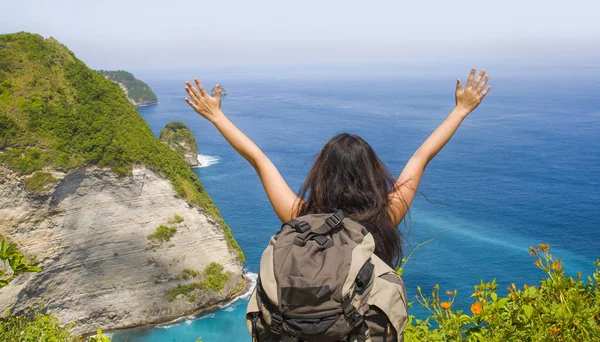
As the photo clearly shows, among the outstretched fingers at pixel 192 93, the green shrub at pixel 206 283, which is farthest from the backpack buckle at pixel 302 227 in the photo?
the green shrub at pixel 206 283

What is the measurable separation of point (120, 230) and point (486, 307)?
1034 inches

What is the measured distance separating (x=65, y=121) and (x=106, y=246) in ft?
23.4

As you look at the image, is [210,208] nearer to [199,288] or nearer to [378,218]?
[199,288]

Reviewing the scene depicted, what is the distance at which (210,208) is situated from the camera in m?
31.3

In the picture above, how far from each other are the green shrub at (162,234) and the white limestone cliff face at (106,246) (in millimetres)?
221

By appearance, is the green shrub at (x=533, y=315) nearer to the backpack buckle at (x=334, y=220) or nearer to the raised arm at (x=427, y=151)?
the raised arm at (x=427, y=151)

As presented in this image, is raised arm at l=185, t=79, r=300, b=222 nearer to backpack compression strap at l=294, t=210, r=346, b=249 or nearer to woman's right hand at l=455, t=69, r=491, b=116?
backpack compression strap at l=294, t=210, r=346, b=249

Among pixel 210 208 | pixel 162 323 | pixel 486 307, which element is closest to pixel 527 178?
pixel 210 208

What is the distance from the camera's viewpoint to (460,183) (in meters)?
48.4

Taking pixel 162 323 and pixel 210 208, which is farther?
pixel 210 208

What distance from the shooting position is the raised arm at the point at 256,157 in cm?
275

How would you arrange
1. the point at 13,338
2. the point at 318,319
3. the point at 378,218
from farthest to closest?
the point at 13,338, the point at 378,218, the point at 318,319

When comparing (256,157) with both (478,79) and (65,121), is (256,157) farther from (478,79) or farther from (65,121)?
(65,121)

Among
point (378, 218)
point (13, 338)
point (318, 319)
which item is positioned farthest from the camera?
point (13, 338)
